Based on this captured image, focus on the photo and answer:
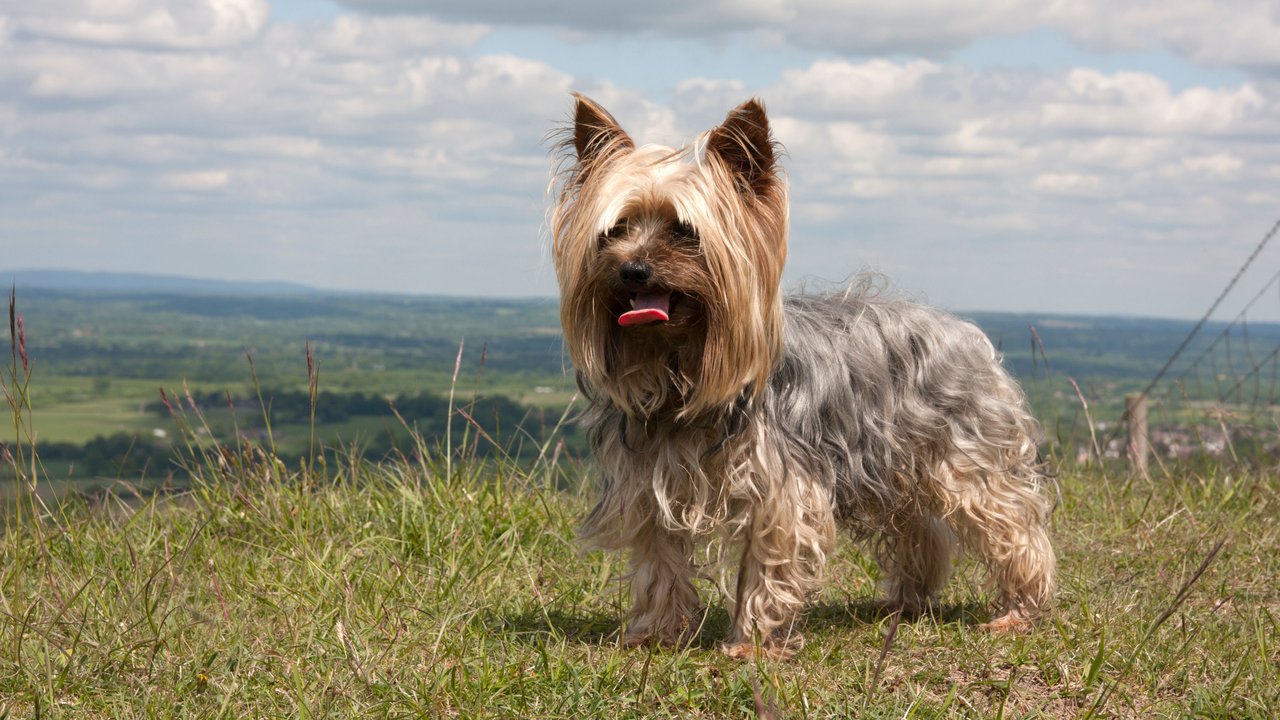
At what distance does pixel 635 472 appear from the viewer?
462 cm

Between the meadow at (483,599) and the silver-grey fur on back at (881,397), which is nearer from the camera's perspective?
the meadow at (483,599)

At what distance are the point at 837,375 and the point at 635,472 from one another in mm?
878

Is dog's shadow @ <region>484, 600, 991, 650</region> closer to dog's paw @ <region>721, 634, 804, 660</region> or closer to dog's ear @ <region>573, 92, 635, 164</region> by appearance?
dog's paw @ <region>721, 634, 804, 660</region>

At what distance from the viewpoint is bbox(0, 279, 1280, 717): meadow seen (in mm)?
3984

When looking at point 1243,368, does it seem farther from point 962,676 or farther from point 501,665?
point 501,665

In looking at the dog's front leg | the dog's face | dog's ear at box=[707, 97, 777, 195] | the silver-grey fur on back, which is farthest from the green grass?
dog's ear at box=[707, 97, 777, 195]

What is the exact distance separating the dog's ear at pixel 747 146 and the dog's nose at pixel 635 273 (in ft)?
1.73

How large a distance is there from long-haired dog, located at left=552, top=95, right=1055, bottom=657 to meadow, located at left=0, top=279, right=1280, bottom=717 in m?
0.25

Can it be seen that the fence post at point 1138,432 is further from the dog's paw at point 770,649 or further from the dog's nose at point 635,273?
the dog's nose at point 635,273

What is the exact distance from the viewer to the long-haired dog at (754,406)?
415 centimetres

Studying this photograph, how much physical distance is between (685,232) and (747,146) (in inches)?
15.7

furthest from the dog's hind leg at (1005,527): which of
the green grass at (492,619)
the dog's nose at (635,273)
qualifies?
the dog's nose at (635,273)

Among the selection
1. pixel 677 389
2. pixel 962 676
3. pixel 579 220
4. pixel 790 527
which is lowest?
pixel 962 676

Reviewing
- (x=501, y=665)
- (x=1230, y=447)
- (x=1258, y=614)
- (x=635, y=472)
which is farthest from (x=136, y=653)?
(x=1230, y=447)
